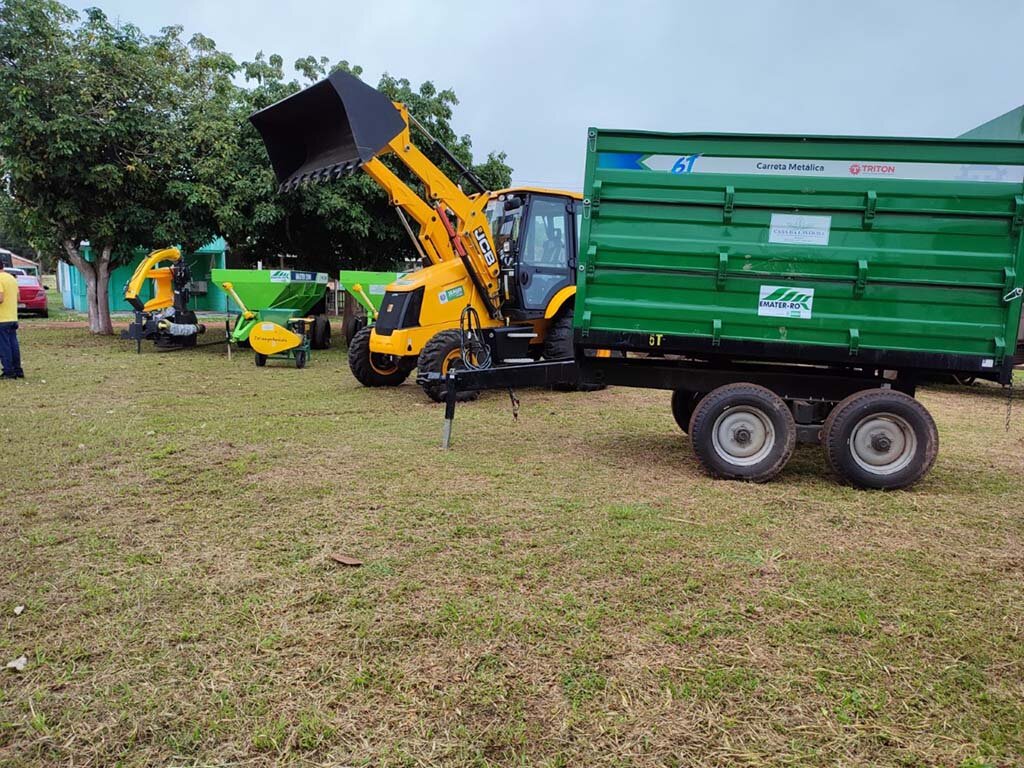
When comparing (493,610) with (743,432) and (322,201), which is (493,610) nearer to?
(743,432)

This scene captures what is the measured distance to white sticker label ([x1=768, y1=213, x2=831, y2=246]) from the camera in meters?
5.08

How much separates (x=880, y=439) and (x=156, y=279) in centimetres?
1228

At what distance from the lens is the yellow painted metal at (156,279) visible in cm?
1247

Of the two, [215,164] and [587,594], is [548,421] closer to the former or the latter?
[587,594]

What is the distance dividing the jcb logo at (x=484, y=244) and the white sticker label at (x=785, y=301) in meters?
4.20

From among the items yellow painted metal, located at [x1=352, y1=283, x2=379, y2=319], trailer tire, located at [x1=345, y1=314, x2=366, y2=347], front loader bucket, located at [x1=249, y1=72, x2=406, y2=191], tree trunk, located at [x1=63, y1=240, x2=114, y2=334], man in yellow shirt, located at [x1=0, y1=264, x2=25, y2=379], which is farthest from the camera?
tree trunk, located at [x1=63, y1=240, x2=114, y2=334]

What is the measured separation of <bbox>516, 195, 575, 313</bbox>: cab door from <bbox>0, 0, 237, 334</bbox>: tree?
738 cm

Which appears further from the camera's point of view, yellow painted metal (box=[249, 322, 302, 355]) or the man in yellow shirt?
yellow painted metal (box=[249, 322, 302, 355])

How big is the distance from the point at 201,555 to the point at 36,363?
954 centimetres

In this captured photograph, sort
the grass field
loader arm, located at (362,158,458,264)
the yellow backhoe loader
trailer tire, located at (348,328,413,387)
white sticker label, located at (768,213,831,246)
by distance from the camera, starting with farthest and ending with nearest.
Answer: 1. trailer tire, located at (348,328,413,387)
2. loader arm, located at (362,158,458,264)
3. the yellow backhoe loader
4. white sticker label, located at (768,213,831,246)
5. the grass field

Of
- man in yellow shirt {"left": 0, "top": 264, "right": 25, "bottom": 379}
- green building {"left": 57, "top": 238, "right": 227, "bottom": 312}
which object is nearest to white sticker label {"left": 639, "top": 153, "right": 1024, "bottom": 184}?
man in yellow shirt {"left": 0, "top": 264, "right": 25, "bottom": 379}

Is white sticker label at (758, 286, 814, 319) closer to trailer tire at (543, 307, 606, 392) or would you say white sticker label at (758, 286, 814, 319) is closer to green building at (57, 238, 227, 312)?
trailer tire at (543, 307, 606, 392)

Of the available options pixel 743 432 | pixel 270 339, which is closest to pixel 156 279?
pixel 270 339

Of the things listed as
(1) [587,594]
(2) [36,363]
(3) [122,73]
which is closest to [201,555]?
(1) [587,594]
